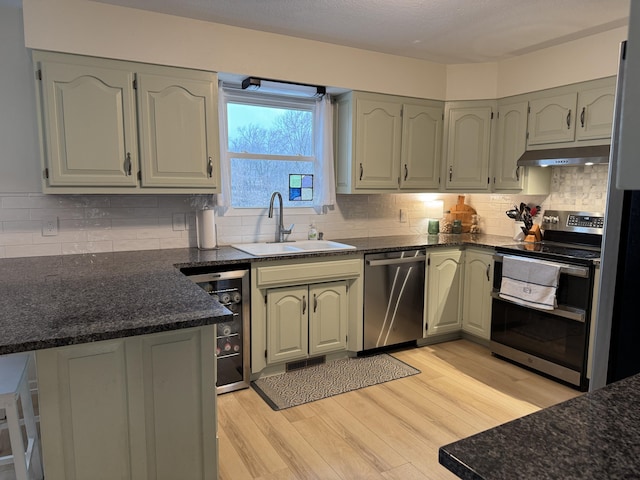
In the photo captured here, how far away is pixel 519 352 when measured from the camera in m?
3.32

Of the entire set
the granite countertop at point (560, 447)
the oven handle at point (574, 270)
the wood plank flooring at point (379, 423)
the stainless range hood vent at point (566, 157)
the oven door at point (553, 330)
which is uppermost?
the stainless range hood vent at point (566, 157)

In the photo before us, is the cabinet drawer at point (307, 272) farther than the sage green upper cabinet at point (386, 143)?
No

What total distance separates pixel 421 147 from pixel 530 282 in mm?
1451

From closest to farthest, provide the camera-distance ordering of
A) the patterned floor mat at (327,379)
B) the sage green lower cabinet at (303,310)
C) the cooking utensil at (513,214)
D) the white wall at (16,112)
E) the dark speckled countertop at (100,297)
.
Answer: the dark speckled countertop at (100,297), the white wall at (16,112), the patterned floor mat at (327,379), the sage green lower cabinet at (303,310), the cooking utensil at (513,214)

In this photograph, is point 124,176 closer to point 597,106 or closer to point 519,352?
point 519,352

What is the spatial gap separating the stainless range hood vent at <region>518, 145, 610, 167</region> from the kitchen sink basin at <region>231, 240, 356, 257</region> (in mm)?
1602

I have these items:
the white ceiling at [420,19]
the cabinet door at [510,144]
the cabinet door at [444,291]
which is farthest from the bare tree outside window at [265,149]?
the cabinet door at [510,144]

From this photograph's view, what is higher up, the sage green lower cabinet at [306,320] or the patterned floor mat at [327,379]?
the sage green lower cabinet at [306,320]

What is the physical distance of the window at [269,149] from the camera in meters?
3.43

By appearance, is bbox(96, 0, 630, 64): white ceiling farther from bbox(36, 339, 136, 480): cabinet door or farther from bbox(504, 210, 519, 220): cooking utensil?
bbox(36, 339, 136, 480): cabinet door

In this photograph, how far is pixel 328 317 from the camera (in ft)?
10.8

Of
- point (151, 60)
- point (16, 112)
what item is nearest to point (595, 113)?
point (151, 60)

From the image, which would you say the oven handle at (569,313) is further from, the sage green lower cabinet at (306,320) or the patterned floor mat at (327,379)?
the sage green lower cabinet at (306,320)

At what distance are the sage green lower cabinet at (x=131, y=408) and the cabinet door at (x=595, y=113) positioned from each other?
3010 millimetres
